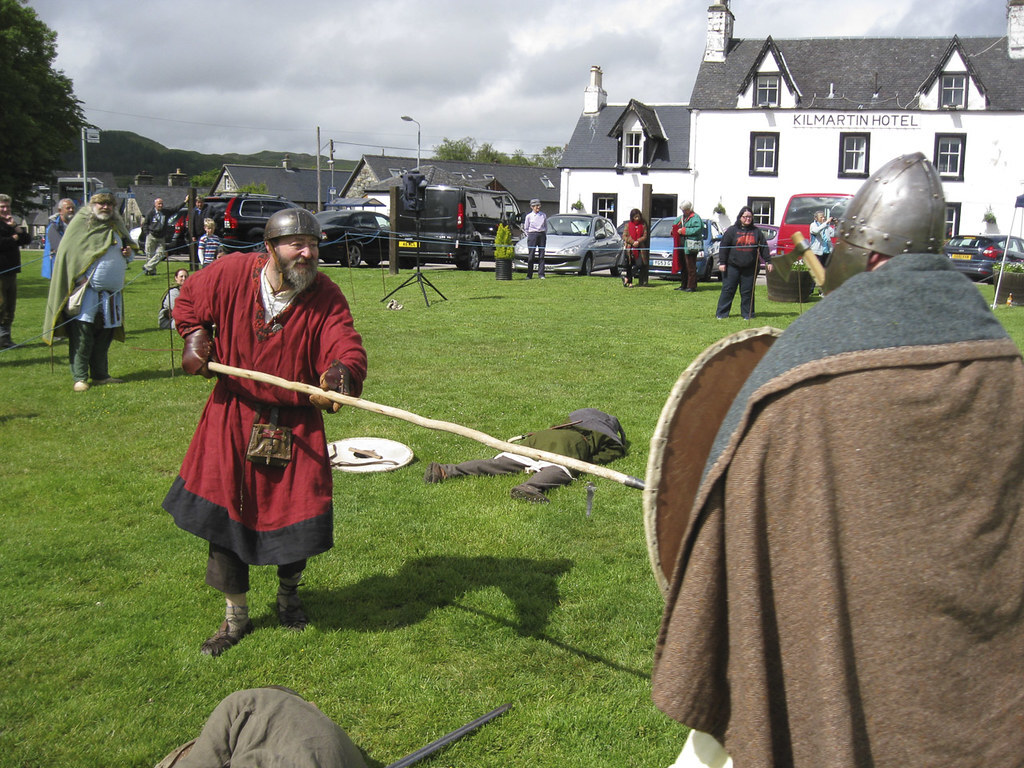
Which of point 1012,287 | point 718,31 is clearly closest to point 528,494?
point 1012,287

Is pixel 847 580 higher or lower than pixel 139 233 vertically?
lower

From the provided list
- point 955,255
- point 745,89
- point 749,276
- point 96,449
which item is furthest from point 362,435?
point 745,89

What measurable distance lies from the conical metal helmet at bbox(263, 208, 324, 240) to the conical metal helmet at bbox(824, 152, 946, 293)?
2.43 metres

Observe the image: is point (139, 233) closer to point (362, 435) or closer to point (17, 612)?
point (362, 435)

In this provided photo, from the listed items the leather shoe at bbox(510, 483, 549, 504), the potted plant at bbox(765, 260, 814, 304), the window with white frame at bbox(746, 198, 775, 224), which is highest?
the window with white frame at bbox(746, 198, 775, 224)

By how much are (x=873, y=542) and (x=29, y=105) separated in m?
41.1

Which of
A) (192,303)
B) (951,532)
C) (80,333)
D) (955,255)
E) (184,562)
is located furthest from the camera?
(955,255)

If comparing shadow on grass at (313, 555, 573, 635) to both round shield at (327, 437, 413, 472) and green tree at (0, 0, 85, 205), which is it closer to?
round shield at (327, 437, 413, 472)

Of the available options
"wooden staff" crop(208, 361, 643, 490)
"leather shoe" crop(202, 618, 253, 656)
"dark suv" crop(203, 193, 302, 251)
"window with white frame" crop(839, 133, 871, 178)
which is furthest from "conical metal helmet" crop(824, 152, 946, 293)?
"window with white frame" crop(839, 133, 871, 178)

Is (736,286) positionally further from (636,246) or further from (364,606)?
(364,606)

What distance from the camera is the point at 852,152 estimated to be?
120ft

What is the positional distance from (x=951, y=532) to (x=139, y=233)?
97.9ft

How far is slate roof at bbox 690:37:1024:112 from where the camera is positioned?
35906 millimetres

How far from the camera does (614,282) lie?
20047 millimetres
